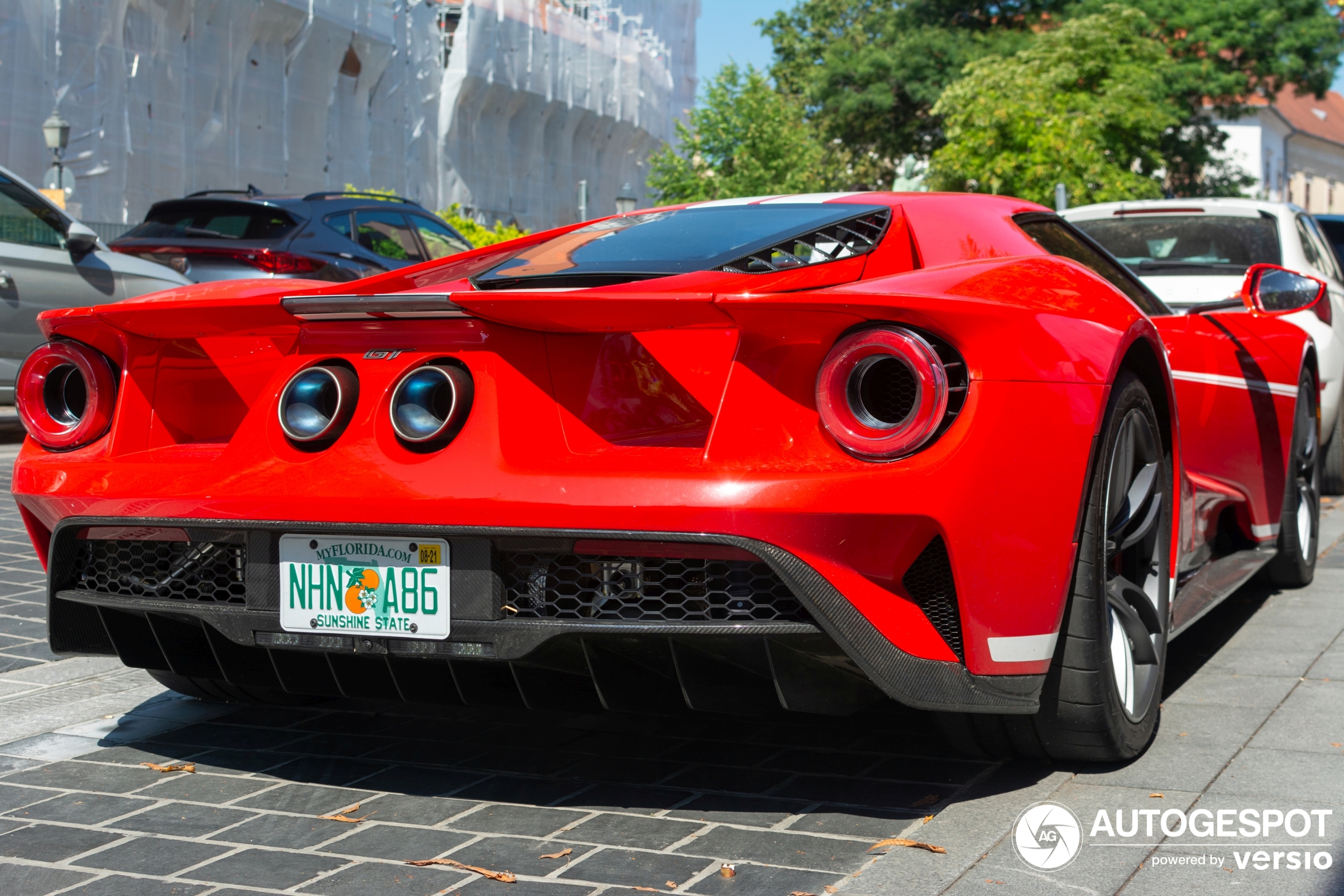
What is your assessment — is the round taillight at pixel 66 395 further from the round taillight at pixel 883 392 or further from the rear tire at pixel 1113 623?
the rear tire at pixel 1113 623

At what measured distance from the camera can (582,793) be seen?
318 cm

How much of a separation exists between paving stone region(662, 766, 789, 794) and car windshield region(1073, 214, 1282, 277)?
15.1ft

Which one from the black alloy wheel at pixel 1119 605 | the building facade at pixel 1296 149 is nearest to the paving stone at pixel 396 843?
the black alloy wheel at pixel 1119 605

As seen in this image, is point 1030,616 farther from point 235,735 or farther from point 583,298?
point 235,735

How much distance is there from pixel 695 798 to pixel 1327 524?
527 centimetres

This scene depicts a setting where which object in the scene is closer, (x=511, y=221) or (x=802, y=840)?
(x=802, y=840)

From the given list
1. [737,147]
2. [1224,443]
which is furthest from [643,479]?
[737,147]

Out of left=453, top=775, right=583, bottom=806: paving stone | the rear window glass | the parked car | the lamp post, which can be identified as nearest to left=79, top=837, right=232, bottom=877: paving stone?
left=453, top=775, right=583, bottom=806: paving stone

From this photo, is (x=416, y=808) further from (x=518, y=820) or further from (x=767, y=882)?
(x=767, y=882)

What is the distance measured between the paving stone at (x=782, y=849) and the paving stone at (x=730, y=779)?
0.28 metres

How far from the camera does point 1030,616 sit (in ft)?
9.29

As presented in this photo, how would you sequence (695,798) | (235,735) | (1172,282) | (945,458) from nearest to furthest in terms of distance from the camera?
(945,458)
(695,798)
(235,735)
(1172,282)

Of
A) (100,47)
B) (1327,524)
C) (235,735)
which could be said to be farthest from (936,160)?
(235,735)

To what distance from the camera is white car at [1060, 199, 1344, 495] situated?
275 inches
